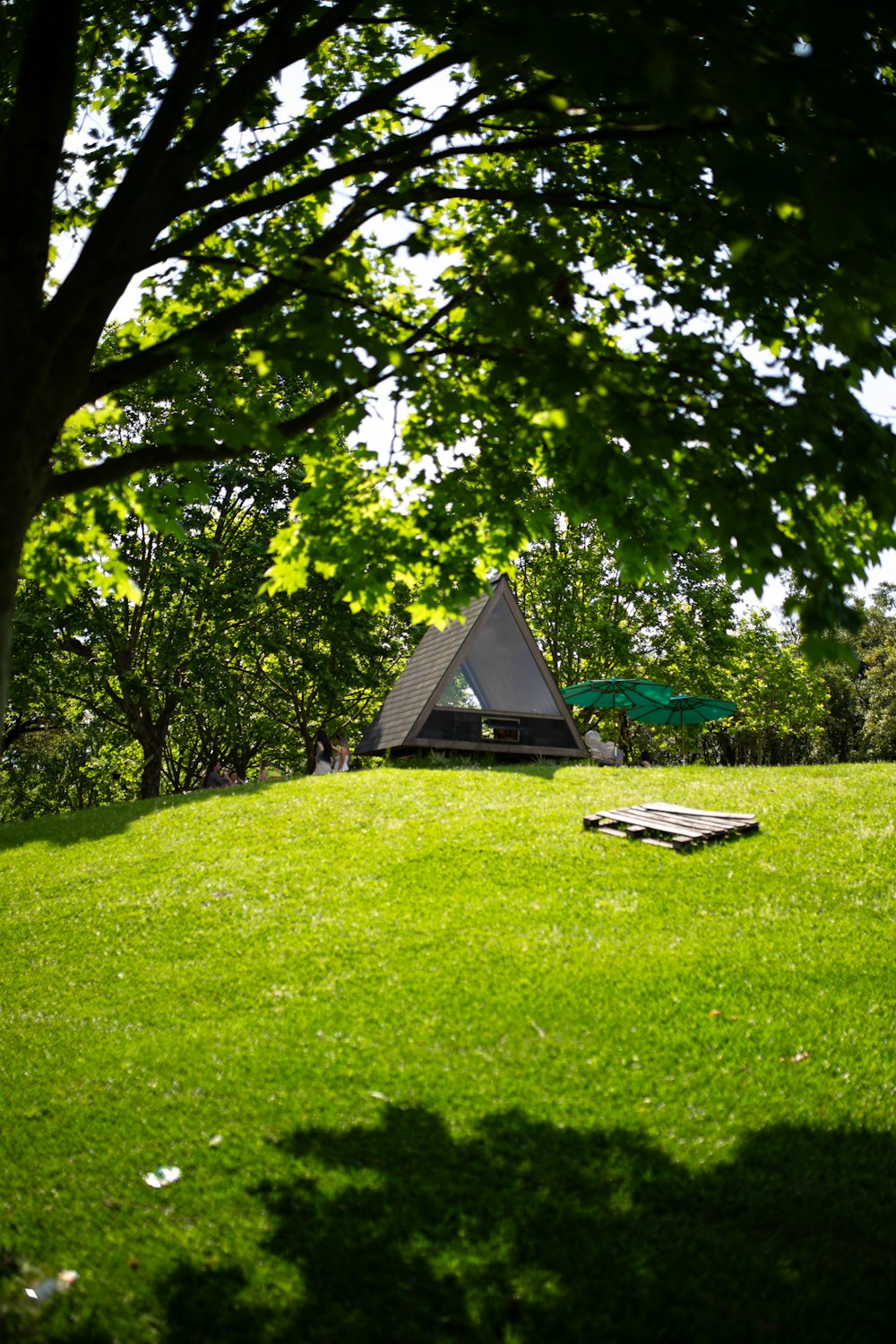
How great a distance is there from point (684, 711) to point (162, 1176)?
22.5 metres

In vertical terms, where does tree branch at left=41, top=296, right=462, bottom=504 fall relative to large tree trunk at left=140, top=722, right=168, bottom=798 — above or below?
above

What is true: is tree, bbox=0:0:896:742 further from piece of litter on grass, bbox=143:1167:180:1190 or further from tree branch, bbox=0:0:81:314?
piece of litter on grass, bbox=143:1167:180:1190

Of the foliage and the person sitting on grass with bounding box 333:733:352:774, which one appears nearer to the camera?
the person sitting on grass with bounding box 333:733:352:774

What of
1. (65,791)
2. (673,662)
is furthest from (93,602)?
(673,662)

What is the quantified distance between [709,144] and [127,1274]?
595 centimetres

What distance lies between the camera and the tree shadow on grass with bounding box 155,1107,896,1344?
4.17 m

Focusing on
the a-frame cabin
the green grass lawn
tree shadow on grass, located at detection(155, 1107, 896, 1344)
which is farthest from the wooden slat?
tree shadow on grass, located at detection(155, 1107, 896, 1344)

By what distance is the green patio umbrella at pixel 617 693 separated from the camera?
2353 centimetres

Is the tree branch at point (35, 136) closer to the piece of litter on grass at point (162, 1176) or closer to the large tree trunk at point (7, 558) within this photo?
the large tree trunk at point (7, 558)

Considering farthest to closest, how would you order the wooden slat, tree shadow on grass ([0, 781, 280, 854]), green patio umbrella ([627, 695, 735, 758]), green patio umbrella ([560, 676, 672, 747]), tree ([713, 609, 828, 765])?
tree ([713, 609, 828, 765]) < green patio umbrella ([627, 695, 735, 758]) < green patio umbrella ([560, 676, 672, 747]) < tree shadow on grass ([0, 781, 280, 854]) < the wooden slat

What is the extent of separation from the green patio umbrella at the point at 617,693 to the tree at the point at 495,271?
15735 mm

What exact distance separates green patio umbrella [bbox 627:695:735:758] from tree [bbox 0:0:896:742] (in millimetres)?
17542

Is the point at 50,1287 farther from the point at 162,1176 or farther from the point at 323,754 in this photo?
the point at 323,754

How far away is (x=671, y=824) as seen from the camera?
43.5 feet
